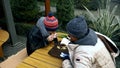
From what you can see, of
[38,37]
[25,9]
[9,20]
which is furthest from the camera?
[25,9]

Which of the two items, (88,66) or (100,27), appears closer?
(88,66)

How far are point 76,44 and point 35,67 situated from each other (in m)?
0.66

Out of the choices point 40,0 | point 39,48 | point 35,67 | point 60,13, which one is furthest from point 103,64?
point 40,0

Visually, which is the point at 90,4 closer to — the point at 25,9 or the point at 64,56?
the point at 25,9

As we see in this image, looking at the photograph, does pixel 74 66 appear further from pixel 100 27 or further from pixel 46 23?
pixel 100 27

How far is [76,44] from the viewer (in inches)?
101

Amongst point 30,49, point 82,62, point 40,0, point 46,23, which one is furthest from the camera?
point 40,0

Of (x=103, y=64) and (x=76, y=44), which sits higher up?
(x=76, y=44)

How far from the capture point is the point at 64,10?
6055 millimetres

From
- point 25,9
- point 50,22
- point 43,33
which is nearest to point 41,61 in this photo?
point 43,33

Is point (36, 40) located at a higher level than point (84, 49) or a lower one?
lower

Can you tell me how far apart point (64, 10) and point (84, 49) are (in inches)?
145

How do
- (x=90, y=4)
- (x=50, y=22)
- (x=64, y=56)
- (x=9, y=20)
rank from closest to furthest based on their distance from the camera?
1. (x=64, y=56)
2. (x=50, y=22)
3. (x=9, y=20)
4. (x=90, y=4)

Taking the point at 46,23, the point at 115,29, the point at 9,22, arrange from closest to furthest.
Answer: the point at 46,23 → the point at 115,29 → the point at 9,22
